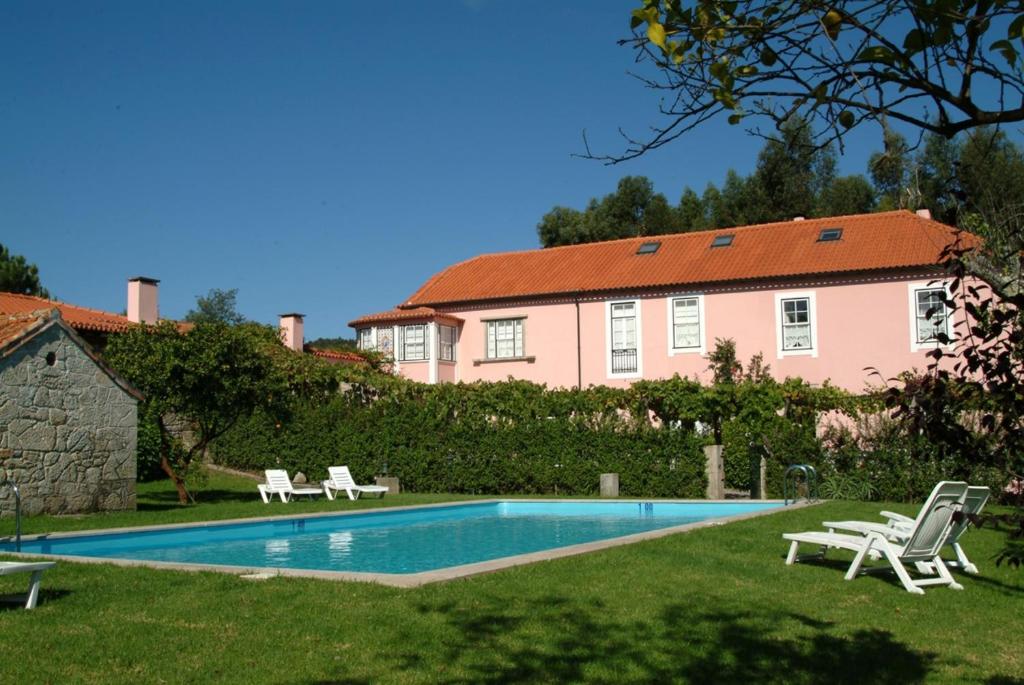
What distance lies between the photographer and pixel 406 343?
118 ft

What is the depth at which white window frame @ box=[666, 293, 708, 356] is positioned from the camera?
32125 mm

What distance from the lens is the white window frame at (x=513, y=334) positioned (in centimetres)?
3538

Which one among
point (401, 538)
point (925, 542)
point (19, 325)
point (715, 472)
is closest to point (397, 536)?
point (401, 538)

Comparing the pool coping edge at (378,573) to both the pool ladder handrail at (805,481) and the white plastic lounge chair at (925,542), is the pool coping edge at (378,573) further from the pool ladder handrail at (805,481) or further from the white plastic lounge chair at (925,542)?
the pool ladder handrail at (805,481)

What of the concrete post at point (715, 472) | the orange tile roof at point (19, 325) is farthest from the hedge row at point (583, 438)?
the orange tile roof at point (19, 325)

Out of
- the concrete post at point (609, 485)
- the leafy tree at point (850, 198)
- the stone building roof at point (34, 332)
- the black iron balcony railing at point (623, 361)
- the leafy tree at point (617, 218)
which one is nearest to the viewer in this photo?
the stone building roof at point (34, 332)

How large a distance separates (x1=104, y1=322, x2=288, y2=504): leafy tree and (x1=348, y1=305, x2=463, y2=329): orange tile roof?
48.7 feet

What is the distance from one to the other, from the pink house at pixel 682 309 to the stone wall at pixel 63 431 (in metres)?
18.1

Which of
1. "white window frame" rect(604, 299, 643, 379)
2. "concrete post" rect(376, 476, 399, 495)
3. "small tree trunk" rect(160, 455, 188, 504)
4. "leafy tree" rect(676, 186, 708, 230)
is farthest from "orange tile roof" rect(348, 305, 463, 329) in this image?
"leafy tree" rect(676, 186, 708, 230)

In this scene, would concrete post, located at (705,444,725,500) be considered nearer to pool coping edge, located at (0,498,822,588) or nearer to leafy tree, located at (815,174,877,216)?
pool coping edge, located at (0,498,822,588)

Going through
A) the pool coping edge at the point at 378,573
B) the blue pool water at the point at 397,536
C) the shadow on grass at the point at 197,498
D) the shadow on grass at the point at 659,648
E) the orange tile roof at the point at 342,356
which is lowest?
the blue pool water at the point at 397,536

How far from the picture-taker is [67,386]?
1609cm

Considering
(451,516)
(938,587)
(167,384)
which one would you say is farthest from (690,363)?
(938,587)

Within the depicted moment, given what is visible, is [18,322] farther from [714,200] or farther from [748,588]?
[714,200]
